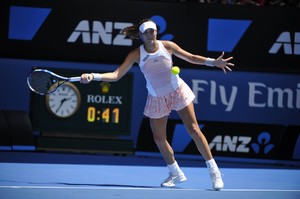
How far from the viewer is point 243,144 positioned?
39.0 ft

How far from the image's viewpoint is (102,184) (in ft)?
26.6

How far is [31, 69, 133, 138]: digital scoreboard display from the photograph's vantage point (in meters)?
11.7

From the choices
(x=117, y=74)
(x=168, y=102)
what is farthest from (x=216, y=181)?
(x=117, y=74)

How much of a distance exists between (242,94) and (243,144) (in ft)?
2.51

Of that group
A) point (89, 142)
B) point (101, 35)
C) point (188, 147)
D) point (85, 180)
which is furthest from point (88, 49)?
point (85, 180)

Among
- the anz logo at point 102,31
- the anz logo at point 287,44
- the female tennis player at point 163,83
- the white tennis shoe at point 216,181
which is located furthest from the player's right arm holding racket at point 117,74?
the anz logo at point 287,44

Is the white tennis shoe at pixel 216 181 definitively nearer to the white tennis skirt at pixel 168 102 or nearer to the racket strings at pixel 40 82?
the white tennis skirt at pixel 168 102

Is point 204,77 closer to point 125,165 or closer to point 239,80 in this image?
point 239,80

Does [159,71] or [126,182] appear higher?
[159,71]

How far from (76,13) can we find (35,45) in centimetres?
78

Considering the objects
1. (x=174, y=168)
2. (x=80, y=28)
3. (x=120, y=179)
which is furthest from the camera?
(x=80, y=28)

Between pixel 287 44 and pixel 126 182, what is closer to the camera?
pixel 126 182

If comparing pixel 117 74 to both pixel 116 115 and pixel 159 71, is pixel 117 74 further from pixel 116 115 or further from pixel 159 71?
pixel 116 115

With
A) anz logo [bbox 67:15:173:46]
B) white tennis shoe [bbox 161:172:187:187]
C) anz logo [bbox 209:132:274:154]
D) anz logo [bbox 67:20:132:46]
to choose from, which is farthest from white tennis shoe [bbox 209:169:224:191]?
anz logo [bbox 67:20:132:46]
